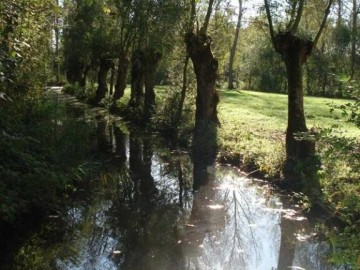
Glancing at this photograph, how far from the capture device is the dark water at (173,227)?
7.32 m

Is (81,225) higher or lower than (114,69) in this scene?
lower

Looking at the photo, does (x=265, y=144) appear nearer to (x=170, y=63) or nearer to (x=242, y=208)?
(x=242, y=208)

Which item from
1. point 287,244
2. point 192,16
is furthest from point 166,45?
point 287,244

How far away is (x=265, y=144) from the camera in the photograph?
46.3 feet

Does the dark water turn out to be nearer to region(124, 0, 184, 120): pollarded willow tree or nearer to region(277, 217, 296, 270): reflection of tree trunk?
region(277, 217, 296, 270): reflection of tree trunk

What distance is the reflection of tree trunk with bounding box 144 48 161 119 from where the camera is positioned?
23250mm

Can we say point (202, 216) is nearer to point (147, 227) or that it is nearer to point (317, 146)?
point (147, 227)

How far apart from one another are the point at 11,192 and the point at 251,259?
4009mm

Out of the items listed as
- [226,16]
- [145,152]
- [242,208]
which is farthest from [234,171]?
[226,16]

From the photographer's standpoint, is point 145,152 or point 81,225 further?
point 145,152

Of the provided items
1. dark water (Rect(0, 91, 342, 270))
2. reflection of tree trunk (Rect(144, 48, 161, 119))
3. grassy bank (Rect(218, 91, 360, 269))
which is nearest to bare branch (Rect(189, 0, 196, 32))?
grassy bank (Rect(218, 91, 360, 269))

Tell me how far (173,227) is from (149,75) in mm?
15707

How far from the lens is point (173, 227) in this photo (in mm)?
8938

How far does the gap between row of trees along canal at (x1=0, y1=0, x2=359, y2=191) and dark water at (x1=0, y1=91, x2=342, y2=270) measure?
6.17 ft
